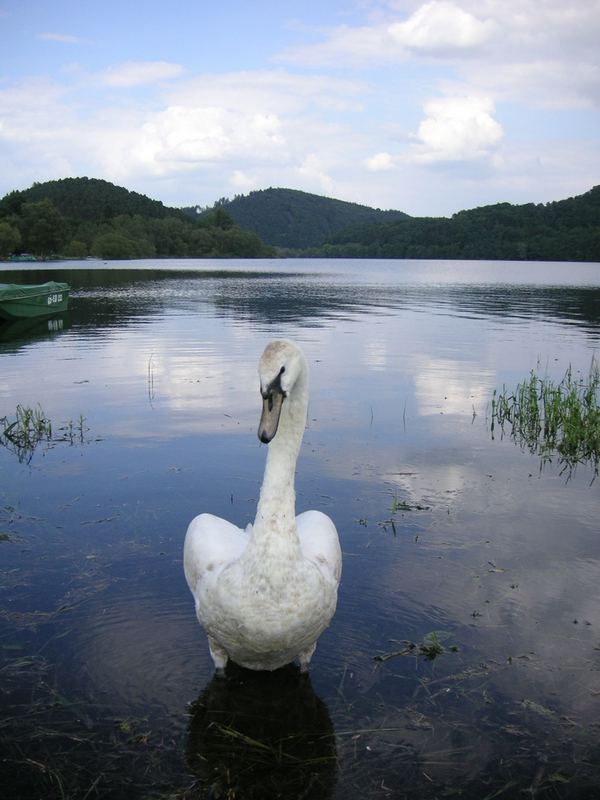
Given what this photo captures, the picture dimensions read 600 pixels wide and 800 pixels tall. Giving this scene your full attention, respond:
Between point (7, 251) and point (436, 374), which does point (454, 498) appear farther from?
point (7, 251)

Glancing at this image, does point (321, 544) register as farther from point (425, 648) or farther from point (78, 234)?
point (78, 234)

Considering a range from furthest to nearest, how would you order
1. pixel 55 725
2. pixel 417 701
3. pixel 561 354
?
1. pixel 561 354
2. pixel 417 701
3. pixel 55 725

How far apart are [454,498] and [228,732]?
19.5ft

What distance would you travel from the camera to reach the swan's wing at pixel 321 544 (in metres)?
5.93

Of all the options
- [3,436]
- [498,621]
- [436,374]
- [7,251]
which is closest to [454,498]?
[498,621]

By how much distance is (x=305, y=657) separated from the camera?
621cm

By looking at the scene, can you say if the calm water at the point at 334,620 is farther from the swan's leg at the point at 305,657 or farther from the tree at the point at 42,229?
the tree at the point at 42,229

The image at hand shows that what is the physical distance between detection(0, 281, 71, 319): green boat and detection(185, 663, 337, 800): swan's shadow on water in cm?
2909

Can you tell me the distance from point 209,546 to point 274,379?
1.63 m

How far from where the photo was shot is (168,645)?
22.0 feet

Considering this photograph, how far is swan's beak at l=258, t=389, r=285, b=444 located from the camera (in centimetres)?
515

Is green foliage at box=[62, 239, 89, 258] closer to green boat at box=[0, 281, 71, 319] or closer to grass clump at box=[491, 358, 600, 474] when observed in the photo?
green boat at box=[0, 281, 71, 319]

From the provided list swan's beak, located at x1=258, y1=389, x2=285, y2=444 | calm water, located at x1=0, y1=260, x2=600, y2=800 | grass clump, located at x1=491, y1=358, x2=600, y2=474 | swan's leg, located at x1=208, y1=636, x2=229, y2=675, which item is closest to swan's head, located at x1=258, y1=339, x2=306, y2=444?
swan's beak, located at x1=258, y1=389, x2=285, y2=444

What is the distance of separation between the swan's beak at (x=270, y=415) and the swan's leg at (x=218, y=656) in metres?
1.97
